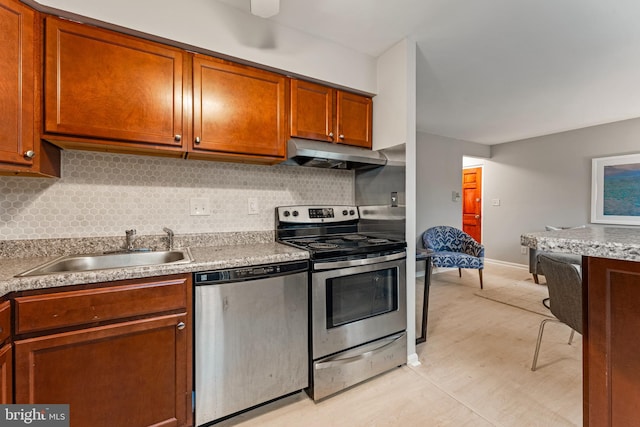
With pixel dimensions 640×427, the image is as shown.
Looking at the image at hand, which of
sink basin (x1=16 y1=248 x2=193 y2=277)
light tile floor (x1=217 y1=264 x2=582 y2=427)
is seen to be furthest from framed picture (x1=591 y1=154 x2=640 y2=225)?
sink basin (x1=16 y1=248 x2=193 y2=277)

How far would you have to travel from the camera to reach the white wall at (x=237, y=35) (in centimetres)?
142

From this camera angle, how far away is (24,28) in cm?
126

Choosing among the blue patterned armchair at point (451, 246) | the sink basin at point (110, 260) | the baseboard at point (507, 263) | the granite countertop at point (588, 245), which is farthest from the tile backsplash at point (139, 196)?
the baseboard at point (507, 263)

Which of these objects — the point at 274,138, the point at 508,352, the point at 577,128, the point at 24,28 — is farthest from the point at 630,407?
the point at 577,128

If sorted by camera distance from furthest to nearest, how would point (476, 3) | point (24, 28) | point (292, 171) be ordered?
point (292, 171)
point (476, 3)
point (24, 28)

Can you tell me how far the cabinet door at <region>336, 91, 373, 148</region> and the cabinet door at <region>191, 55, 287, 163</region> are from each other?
0.47m

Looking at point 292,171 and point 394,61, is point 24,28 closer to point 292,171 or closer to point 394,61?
point 292,171

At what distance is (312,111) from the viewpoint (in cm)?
201

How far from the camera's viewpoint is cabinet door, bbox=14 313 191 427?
110 cm

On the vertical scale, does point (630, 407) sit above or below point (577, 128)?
below

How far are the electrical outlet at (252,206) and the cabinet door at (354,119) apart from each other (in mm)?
777

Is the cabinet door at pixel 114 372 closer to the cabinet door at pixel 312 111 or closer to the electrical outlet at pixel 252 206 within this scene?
the electrical outlet at pixel 252 206

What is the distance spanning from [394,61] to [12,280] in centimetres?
245

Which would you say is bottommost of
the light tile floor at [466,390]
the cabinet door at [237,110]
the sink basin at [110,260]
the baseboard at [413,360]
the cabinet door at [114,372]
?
the light tile floor at [466,390]
